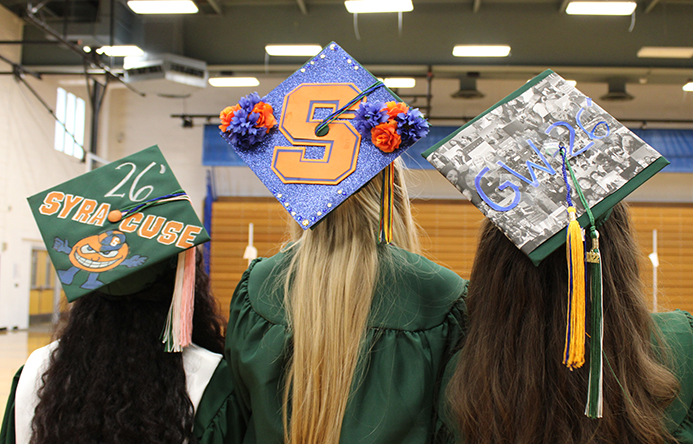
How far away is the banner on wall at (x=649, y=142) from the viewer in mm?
9555

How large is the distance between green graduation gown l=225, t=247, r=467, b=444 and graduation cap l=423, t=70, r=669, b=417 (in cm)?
25

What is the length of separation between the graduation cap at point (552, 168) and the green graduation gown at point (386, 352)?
0.25 m

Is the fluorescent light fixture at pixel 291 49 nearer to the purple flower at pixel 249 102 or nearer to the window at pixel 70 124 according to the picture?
the window at pixel 70 124

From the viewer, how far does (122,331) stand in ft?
3.89

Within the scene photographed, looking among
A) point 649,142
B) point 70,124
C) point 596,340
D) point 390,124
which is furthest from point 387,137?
point 70,124

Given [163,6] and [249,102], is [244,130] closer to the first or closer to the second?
[249,102]

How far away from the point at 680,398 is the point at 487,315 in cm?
37

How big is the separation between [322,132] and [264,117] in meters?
0.15

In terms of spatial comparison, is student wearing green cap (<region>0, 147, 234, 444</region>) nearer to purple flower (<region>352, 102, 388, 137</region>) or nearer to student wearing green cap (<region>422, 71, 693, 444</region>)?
purple flower (<region>352, 102, 388, 137</region>)

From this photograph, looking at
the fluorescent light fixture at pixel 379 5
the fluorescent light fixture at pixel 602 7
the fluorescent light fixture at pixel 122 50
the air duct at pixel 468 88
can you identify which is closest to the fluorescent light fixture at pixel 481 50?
the air duct at pixel 468 88

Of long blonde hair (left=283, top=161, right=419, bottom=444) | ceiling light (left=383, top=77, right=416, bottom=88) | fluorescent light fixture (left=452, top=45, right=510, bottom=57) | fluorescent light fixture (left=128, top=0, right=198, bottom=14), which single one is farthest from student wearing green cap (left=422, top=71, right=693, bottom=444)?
ceiling light (left=383, top=77, right=416, bottom=88)

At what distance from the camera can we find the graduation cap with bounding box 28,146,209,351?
1.17m

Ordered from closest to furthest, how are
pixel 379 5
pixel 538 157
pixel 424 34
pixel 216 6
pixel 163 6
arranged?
1. pixel 538 157
2. pixel 379 5
3. pixel 163 6
4. pixel 216 6
5. pixel 424 34

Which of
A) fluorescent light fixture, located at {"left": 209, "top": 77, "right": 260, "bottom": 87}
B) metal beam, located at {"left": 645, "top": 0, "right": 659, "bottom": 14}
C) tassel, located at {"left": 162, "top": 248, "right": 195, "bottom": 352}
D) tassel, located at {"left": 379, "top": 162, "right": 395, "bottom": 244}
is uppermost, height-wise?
metal beam, located at {"left": 645, "top": 0, "right": 659, "bottom": 14}
